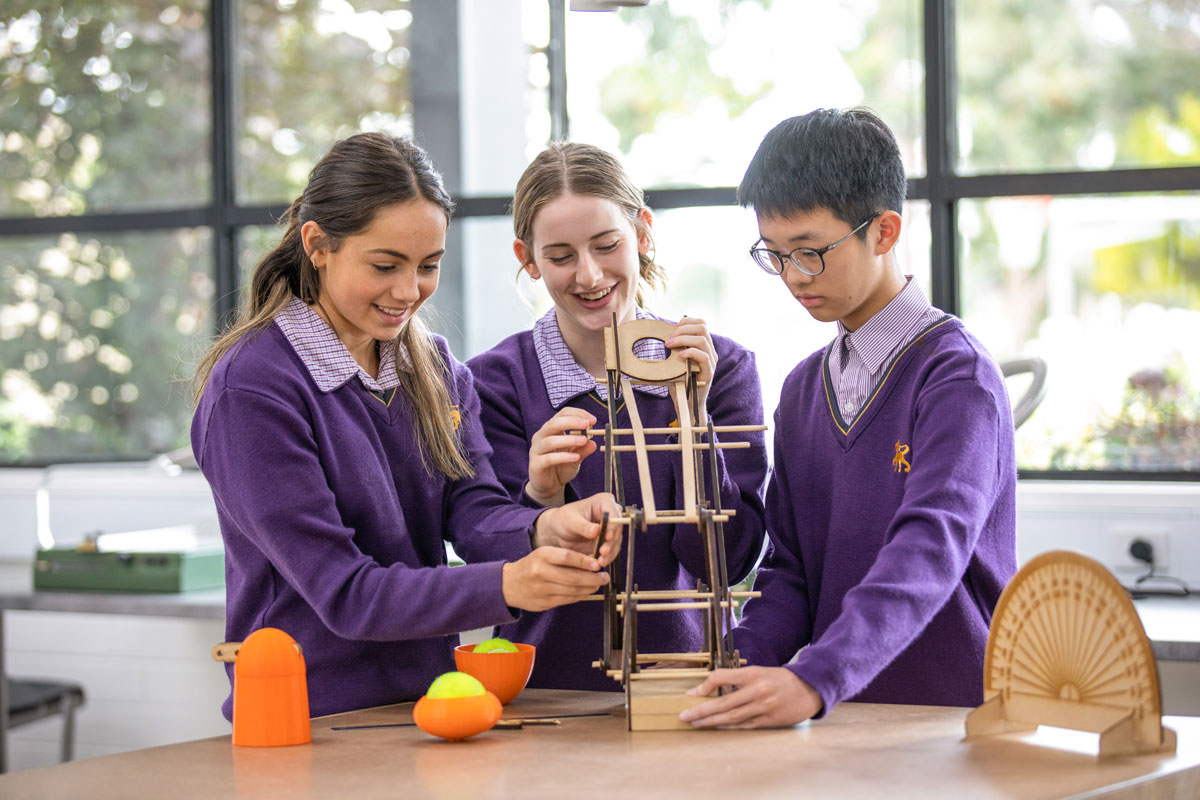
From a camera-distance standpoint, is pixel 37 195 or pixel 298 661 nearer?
pixel 298 661

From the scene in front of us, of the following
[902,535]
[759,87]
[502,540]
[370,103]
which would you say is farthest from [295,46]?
[902,535]

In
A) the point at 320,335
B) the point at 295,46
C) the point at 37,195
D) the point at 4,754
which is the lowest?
the point at 4,754

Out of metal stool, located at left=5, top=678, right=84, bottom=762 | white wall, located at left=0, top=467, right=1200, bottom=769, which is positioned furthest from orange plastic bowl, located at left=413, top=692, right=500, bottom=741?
metal stool, located at left=5, top=678, right=84, bottom=762

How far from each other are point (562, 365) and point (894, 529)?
24.8 inches

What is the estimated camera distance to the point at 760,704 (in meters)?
1.33

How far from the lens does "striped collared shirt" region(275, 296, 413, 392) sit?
1.62 meters

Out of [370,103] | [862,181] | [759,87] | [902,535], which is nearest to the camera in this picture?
[902,535]

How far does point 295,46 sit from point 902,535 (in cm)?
308

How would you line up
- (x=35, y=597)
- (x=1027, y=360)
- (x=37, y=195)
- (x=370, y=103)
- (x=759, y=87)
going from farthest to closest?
1. (x=37, y=195)
2. (x=370, y=103)
3. (x=759, y=87)
4. (x=35, y=597)
5. (x=1027, y=360)

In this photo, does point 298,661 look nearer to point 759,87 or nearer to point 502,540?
point 502,540

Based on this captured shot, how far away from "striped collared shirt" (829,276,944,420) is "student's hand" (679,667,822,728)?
44 cm

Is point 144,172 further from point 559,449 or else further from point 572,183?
point 559,449

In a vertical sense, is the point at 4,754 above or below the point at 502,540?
below

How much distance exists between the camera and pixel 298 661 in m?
1.40
